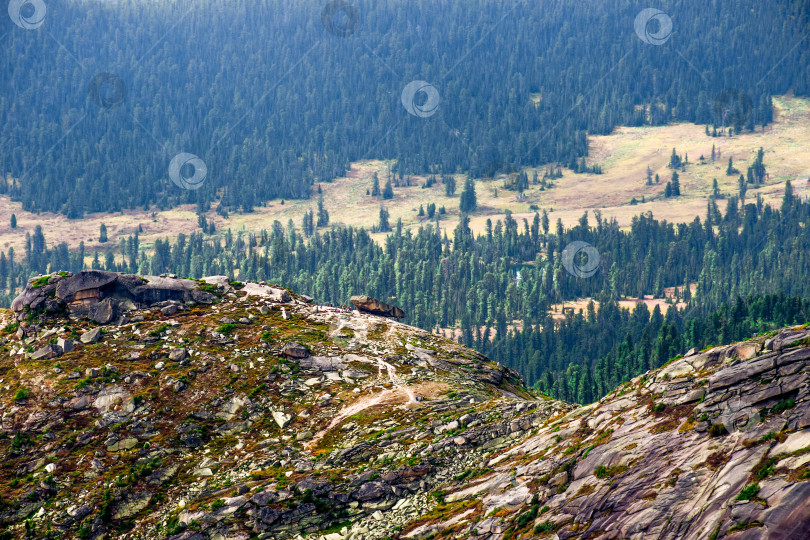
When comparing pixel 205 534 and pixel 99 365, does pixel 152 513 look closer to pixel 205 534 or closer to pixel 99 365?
pixel 205 534

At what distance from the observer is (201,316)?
3986 inches

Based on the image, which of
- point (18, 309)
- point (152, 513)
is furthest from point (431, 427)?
point (18, 309)

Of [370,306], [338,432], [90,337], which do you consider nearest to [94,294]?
[90,337]

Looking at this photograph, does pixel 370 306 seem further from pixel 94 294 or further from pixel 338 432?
pixel 338 432

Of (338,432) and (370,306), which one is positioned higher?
(370,306)

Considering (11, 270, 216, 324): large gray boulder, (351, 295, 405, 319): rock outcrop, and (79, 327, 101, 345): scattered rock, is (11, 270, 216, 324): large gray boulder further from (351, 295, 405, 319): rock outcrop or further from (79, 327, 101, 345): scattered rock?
(351, 295, 405, 319): rock outcrop

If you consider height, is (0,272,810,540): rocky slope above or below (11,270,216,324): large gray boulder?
below

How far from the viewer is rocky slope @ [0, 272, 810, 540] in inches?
2163

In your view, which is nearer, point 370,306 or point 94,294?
point 94,294

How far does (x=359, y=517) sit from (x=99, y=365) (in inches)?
1445

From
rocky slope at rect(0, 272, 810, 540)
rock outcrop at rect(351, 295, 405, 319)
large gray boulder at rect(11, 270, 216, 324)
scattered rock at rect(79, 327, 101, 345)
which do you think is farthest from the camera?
rock outcrop at rect(351, 295, 405, 319)

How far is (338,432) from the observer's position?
8375 centimetres

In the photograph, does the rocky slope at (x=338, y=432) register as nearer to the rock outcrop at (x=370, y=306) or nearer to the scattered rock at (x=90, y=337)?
the scattered rock at (x=90, y=337)

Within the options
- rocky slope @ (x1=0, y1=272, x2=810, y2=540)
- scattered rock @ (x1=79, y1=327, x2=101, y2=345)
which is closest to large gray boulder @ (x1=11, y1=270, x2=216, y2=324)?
rocky slope @ (x1=0, y1=272, x2=810, y2=540)
